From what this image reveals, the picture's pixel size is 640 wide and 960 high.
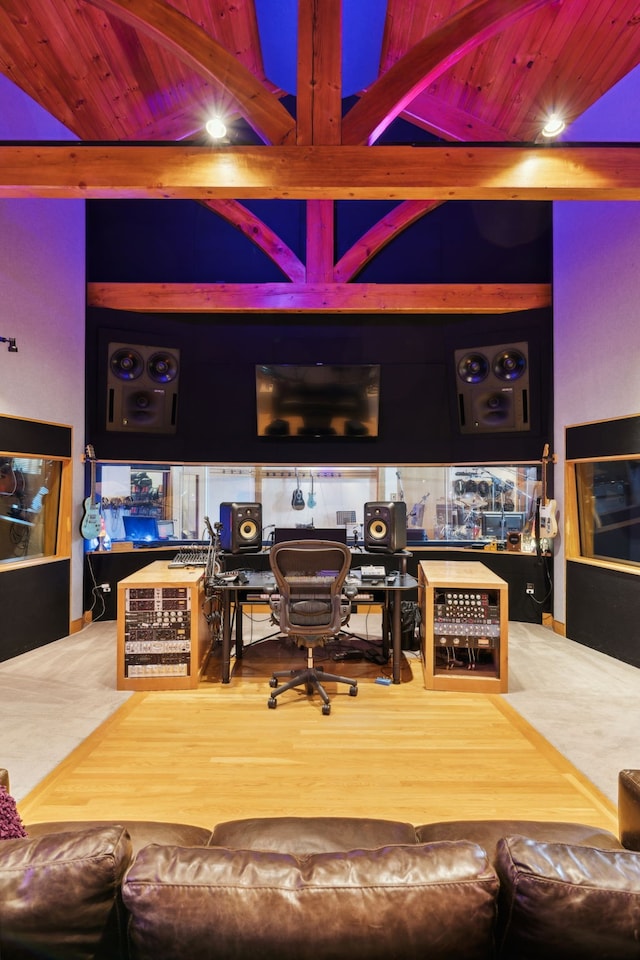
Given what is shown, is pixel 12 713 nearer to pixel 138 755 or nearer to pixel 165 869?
pixel 138 755

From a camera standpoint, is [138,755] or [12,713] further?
[12,713]

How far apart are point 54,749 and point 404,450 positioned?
4529mm

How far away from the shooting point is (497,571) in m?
5.64

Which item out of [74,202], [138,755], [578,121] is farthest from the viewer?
[74,202]

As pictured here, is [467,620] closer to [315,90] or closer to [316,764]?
[316,764]

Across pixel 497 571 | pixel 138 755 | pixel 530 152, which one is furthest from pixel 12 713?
pixel 530 152

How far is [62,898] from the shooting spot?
0.86 meters

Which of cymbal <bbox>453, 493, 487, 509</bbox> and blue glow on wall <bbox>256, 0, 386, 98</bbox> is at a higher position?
blue glow on wall <bbox>256, 0, 386, 98</bbox>

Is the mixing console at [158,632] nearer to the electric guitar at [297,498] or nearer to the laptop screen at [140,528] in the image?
the laptop screen at [140,528]

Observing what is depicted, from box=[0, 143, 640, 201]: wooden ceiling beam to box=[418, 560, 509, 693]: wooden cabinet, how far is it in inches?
116

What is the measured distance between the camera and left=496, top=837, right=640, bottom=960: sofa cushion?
813 millimetres

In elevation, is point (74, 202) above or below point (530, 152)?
above

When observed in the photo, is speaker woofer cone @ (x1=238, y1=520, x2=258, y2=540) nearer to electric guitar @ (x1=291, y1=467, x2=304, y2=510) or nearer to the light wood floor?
the light wood floor

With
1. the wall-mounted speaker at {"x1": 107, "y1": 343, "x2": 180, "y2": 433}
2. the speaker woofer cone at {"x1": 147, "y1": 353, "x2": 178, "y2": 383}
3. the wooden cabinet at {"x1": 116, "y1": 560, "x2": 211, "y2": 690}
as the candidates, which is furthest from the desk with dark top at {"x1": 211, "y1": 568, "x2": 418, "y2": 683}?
the speaker woofer cone at {"x1": 147, "y1": 353, "x2": 178, "y2": 383}
